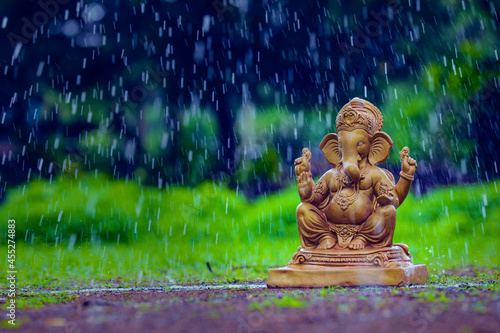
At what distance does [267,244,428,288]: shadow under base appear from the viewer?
6.79 m

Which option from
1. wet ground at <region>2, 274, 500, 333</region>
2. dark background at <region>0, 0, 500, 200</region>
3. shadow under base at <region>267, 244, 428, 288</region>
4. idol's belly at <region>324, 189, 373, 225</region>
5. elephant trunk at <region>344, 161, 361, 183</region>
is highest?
dark background at <region>0, 0, 500, 200</region>

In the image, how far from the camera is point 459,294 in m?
5.71

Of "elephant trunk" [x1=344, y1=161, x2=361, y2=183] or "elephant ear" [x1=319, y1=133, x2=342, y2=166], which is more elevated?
"elephant ear" [x1=319, y1=133, x2=342, y2=166]

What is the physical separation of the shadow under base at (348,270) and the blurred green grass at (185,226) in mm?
3969

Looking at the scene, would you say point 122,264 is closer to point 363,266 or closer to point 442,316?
point 363,266

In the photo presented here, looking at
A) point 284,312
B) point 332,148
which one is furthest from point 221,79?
point 284,312

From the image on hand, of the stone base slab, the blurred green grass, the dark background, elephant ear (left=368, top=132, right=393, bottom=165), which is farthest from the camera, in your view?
the dark background

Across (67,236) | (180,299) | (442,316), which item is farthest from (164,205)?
(442,316)

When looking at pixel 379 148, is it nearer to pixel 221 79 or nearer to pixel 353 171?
pixel 353 171

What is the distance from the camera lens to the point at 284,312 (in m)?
4.57

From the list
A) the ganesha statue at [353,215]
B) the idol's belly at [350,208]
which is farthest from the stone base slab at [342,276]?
the idol's belly at [350,208]

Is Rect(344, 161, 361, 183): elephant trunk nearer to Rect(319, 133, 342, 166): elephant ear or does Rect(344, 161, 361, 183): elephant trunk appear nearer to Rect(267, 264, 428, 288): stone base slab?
Rect(319, 133, 342, 166): elephant ear

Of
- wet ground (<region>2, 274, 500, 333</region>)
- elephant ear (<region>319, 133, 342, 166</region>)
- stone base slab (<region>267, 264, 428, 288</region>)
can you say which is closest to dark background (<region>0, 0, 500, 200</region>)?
elephant ear (<region>319, 133, 342, 166</region>)

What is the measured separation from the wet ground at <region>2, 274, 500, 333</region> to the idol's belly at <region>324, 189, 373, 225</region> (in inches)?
47.4
